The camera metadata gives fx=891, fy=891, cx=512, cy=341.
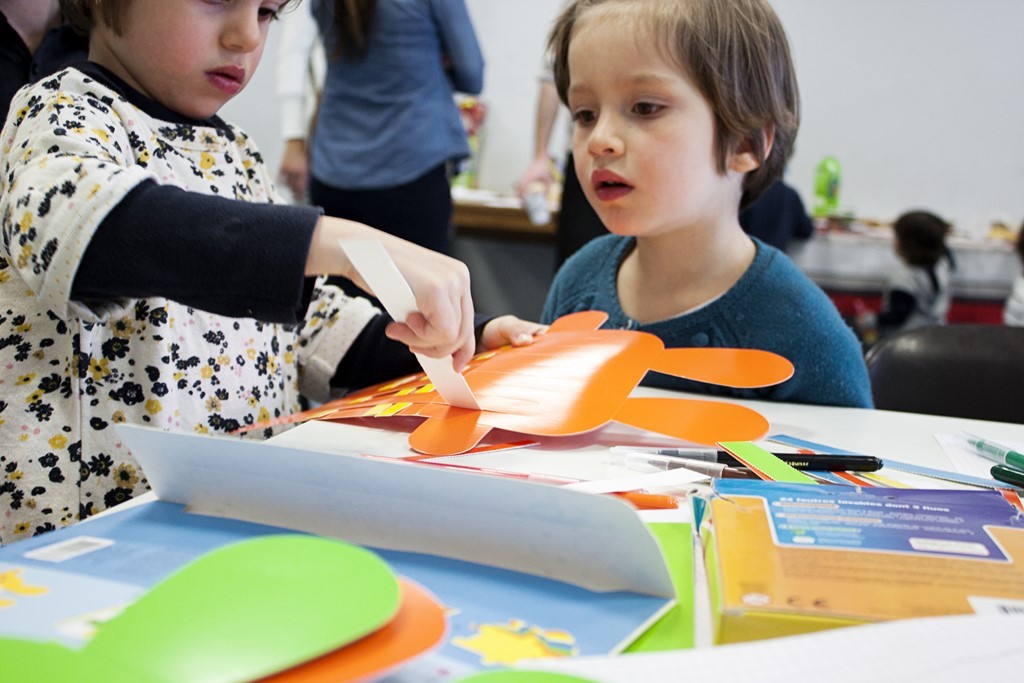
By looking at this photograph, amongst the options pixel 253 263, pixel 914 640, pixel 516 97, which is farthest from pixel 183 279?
pixel 516 97

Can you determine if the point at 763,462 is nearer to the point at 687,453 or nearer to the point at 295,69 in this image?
the point at 687,453

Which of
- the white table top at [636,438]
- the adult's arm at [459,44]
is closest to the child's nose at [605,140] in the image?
the white table top at [636,438]

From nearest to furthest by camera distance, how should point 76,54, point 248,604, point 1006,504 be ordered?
point 248,604 < point 1006,504 < point 76,54

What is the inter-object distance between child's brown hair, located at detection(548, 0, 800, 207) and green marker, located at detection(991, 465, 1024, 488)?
48 cm

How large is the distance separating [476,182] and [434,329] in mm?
3163

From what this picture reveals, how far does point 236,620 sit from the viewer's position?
0.99 ft

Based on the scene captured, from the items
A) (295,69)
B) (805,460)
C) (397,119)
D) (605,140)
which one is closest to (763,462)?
(805,460)

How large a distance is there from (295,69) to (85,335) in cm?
182

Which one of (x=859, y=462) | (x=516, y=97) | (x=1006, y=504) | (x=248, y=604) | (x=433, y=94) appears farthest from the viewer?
(x=516, y=97)

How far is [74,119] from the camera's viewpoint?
650mm

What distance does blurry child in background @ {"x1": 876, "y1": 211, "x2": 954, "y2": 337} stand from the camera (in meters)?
2.80

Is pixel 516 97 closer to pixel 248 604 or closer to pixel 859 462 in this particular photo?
pixel 859 462

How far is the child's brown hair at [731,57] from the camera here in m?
0.93

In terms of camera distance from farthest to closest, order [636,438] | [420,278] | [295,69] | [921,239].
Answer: [921,239] → [295,69] → [636,438] → [420,278]
